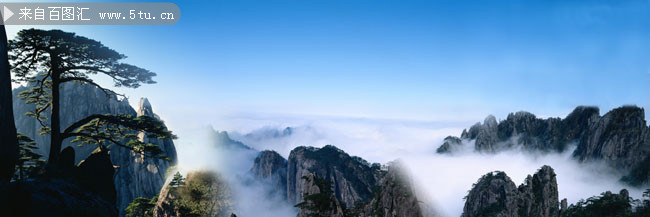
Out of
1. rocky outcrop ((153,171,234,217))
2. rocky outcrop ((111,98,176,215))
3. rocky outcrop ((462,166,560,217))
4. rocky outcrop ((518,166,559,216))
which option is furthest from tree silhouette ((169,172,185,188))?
rocky outcrop ((518,166,559,216))

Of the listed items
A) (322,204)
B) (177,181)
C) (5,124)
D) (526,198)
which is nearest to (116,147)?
(177,181)

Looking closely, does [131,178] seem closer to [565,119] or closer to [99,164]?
[99,164]

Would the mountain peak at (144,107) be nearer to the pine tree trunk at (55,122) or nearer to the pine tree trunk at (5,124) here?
the pine tree trunk at (55,122)

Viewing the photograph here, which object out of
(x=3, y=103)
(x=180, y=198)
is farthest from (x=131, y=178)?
(x=3, y=103)

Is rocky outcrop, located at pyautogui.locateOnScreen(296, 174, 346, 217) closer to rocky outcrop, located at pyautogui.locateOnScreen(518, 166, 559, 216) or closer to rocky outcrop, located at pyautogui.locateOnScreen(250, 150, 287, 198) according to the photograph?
rocky outcrop, located at pyautogui.locateOnScreen(518, 166, 559, 216)

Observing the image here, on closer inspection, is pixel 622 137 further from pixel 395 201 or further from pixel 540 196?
pixel 395 201
